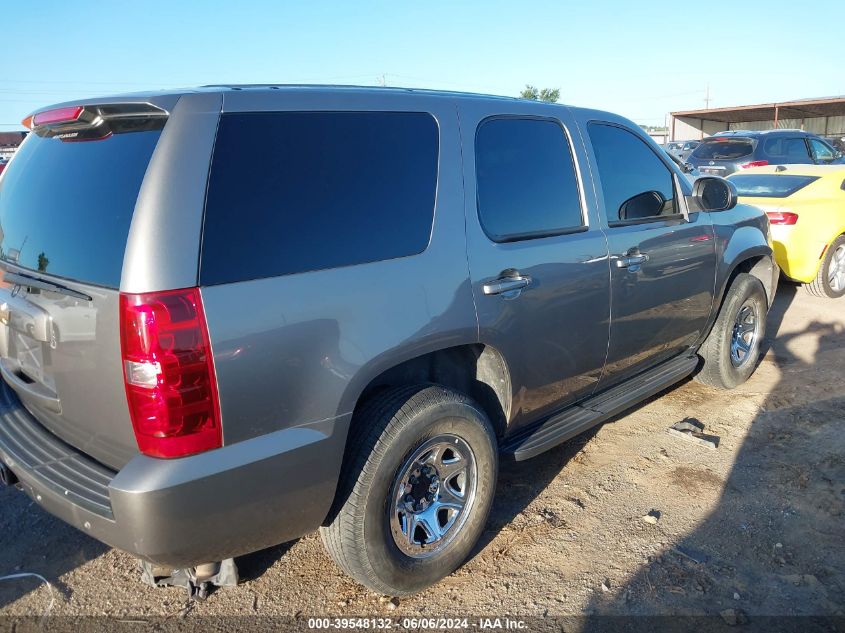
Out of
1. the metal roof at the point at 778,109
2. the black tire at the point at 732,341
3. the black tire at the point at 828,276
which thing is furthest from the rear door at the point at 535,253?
the metal roof at the point at 778,109

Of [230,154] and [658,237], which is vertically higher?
[230,154]

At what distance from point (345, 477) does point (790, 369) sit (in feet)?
14.3

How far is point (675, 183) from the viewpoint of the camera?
4.10 metres

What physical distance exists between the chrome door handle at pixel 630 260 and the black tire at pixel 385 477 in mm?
1228

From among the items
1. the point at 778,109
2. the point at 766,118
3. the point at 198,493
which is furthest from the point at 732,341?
the point at 766,118

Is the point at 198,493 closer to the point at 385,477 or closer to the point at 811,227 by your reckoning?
the point at 385,477

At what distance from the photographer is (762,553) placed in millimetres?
2988

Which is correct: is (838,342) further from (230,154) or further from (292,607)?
(230,154)

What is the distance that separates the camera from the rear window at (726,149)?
469 inches

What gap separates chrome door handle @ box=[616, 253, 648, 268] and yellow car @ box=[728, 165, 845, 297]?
4512mm

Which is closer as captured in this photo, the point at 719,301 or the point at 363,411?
the point at 363,411

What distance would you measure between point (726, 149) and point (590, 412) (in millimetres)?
10524

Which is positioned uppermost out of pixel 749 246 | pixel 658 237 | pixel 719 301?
pixel 658 237

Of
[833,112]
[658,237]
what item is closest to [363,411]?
[658,237]
